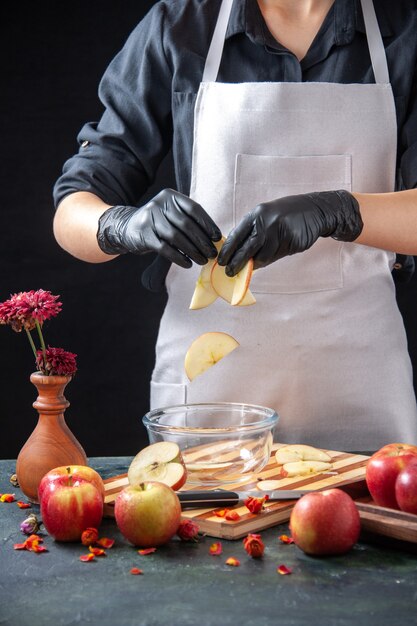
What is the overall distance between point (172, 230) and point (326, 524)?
705mm

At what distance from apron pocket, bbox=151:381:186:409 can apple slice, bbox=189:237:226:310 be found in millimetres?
346

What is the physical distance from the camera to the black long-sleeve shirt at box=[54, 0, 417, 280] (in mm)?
2141

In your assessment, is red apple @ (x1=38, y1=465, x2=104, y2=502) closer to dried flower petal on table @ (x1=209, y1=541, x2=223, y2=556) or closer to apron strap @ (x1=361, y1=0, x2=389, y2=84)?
dried flower petal on table @ (x1=209, y1=541, x2=223, y2=556)

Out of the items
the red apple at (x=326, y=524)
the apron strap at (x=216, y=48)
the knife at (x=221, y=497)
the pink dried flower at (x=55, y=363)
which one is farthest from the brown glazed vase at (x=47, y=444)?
the apron strap at (x=216, y=48)

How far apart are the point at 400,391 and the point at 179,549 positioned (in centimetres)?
90

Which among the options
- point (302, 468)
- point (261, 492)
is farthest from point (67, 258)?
point (261, 492)

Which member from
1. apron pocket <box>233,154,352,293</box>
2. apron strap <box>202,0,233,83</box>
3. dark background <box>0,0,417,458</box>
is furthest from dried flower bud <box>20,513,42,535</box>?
dark background <box>0,0,417,458</box>

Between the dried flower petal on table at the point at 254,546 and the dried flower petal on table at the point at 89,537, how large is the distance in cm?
22

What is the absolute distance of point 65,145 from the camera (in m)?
3.25

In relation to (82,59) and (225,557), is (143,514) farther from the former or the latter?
(82,59)

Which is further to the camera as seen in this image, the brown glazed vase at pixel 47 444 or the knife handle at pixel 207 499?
the brown glazed vase at pixel 47 444

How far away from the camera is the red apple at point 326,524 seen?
1288 mm

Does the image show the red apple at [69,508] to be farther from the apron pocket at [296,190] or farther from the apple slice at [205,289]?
the apron pocket at [296,190]

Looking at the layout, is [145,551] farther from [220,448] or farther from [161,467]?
[220,448]
